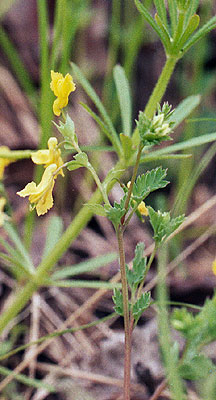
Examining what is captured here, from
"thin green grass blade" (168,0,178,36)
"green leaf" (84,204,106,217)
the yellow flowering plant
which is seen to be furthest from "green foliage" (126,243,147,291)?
"thin green grass blade" (168,0,178,36)

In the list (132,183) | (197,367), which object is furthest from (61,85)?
(197,367)

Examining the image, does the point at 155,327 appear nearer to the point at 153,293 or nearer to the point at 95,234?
the point at 153,293

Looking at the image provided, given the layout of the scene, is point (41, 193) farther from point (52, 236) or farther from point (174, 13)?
point (52, 236)

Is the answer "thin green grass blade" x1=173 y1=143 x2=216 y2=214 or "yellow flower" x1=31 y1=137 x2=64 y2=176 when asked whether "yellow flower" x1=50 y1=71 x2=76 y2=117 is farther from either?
"thin green grass blade" x1=173 y1=143 x2=216 y2=214

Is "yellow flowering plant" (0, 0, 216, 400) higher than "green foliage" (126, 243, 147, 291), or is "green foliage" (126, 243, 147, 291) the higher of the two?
"yellow flowering plant" (0, 0, 216, 400)

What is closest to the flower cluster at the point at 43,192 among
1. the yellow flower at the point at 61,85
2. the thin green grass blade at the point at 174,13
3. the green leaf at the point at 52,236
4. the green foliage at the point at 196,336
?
the yellow flower at the point at 61,85

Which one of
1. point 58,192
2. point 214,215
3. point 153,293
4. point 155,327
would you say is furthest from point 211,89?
→ point 155,327

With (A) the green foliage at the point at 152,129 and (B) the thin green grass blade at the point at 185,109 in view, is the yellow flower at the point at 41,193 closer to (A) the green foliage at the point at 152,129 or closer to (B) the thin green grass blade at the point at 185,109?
(A) the green foliage at the point at 152,129
